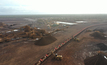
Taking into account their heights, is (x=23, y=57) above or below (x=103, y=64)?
below

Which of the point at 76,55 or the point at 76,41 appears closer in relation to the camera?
the point at 76,55

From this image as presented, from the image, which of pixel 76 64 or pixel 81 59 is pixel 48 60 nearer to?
pixel 76 64

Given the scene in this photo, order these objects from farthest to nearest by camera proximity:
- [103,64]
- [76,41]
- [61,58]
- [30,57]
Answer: [76,41], [30,57], [61,58], [103,64]

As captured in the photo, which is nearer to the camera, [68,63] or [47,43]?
[68,63]

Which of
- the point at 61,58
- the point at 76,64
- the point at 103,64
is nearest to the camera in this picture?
the point at 103,64

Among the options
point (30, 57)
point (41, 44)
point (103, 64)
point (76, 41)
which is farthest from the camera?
point (76, 41)

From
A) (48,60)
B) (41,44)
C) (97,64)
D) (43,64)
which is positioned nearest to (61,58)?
(48,60)

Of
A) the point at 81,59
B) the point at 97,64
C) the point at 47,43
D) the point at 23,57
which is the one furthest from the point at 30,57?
the point at 97,64

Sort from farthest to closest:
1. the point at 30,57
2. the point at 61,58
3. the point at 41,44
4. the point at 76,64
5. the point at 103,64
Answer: the point at 41,44 → the point at 30,57 → the point at 61,58 → the point at 76,64 → the point at 103,64

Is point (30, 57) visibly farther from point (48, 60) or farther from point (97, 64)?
point (97, 64)

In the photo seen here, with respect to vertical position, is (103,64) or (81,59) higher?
(103,64)
